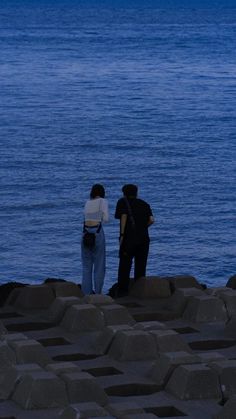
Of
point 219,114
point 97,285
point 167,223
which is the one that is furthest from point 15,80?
point 97,285

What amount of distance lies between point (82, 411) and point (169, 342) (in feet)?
9.41

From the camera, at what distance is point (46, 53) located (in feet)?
431

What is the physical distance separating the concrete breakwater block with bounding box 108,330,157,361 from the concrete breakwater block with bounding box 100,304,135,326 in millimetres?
1343

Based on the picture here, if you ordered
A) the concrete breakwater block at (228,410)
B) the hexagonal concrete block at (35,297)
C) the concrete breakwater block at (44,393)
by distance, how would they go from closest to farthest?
the concrete breakwater block at (228,410) < the concrete breakwater block at (44,393) < the hexagonal concrete block at (35,297)

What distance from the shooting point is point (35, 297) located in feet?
63.5

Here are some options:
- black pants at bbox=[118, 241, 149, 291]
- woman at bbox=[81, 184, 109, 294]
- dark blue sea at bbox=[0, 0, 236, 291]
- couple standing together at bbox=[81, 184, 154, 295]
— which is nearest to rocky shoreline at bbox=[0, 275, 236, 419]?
black pants at bbox=[118, 241, 149, 291]

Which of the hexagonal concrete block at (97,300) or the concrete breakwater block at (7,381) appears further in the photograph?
the hexagonal concrete block at (97,300)

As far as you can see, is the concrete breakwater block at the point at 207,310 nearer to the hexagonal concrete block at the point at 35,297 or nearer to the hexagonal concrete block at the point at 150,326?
the hexagonal concrete block at the point at 150,326

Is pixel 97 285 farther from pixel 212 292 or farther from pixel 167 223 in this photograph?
pixel 167 223

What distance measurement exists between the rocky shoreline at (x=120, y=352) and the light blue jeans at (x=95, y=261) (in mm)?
1803

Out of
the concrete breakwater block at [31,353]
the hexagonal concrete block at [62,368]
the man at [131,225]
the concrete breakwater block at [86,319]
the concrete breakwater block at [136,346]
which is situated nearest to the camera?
the hexagonal concrete block at [62,368]

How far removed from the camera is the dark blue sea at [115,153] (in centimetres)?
3781

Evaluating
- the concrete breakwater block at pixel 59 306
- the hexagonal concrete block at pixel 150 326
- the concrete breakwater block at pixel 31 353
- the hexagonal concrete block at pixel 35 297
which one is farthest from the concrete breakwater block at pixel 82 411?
the hexagonal concrete block at pixel 35 297

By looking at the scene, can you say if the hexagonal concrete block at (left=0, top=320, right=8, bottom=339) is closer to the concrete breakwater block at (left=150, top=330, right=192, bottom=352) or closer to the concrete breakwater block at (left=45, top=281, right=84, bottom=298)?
the concrete breakwater block at (left=150, top=330, right=192, bottom=352)
